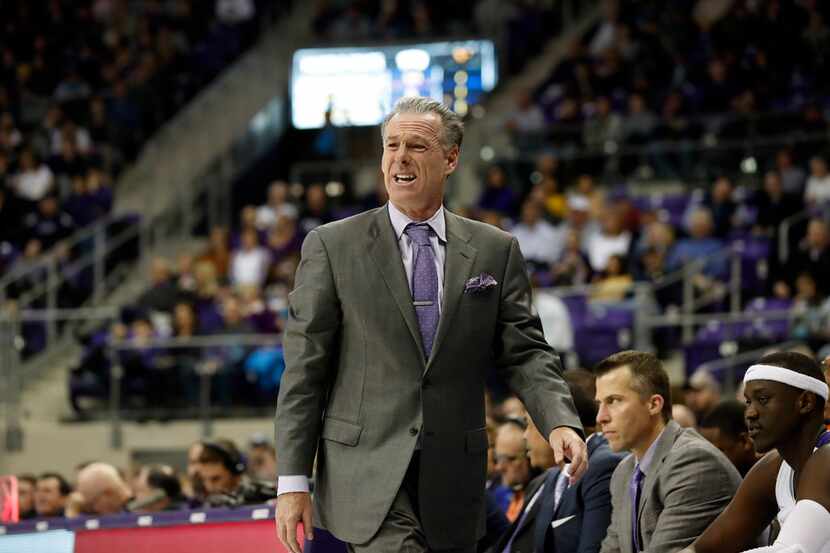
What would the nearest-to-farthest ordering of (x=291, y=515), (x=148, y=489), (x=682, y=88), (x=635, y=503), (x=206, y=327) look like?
(x=291, y=515) → (x=635, y=503) → (x=148, y=489) → (x=206, y=327) → (x=682, y=88)

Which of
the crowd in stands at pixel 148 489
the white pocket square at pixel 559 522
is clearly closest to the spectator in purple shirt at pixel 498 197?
the crowd in stands at pixel 148 489

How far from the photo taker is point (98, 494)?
8.35 meters

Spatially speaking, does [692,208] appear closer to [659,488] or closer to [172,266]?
[172,266]

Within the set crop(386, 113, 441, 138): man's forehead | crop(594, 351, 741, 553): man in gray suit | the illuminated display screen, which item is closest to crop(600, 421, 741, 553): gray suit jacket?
crop(594, 351, 741, 553): man in gray suit

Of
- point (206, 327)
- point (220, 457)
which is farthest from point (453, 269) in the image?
point (206, 327)

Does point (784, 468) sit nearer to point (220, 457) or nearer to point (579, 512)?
point (579, 512)

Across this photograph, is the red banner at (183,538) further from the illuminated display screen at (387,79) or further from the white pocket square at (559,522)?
the illuminated display screen at (387,79)

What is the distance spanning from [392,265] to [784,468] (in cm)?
143

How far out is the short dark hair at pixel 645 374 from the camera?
→ 18.5 ft

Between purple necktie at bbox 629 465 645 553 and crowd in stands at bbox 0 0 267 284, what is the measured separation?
11790mm

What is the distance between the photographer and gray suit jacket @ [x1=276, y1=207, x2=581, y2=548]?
4.27 metres

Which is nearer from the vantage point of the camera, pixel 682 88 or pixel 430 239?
pixel 430 239

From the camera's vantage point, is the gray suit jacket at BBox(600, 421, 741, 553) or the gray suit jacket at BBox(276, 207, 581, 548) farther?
the gray suit jacket at BBox(600, 421, 741, 553)

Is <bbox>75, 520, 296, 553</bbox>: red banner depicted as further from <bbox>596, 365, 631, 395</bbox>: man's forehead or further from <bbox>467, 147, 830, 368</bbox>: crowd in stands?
<bbox>467, 147, 830, 368</bbox>: crowd in stands
